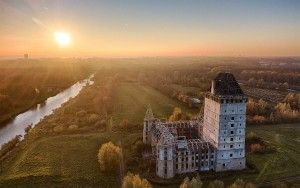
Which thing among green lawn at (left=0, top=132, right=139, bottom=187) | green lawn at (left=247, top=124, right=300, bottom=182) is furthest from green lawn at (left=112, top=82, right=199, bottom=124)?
green lawn at (left=247, top=124, right=300, bottom=182)

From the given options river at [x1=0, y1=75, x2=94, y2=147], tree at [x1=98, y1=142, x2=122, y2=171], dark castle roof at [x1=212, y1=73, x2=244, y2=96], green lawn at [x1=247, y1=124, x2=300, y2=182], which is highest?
dark castle roof at [x1=212, y1=73, x2=244, y2=96]

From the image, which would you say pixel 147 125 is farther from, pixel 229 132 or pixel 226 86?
pixel 226 86

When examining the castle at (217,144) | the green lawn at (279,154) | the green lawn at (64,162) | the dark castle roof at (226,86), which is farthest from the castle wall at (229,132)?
the green lawn at (64,162)

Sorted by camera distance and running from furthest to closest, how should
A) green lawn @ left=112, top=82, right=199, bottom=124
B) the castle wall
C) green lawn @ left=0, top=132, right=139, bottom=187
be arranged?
green lawn @ left=112, top=82, right=199, bottom=124 < the castle wall < green lawn @ left=0, top=132, right=139, bottom=187

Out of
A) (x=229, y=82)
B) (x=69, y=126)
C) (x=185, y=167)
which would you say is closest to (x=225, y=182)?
(x=185, y=167)

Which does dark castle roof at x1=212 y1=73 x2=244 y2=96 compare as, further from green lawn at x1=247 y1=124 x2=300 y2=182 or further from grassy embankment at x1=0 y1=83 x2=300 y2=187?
green lawn at x1=247 y1=124 x2=300 y2=182

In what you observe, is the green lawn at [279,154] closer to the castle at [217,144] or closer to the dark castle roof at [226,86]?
the castle at [217,144]

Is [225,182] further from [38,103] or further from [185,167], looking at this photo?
[38,103]
